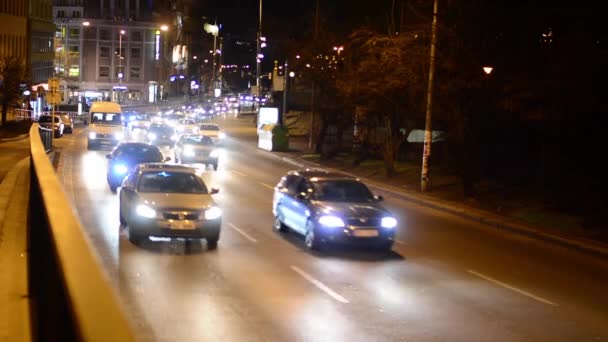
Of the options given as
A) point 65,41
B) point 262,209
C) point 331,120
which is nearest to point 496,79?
point 262,209

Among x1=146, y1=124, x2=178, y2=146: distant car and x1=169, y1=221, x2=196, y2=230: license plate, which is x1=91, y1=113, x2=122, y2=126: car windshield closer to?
x1=146, y1=124, x2=178, y2=146: distant car

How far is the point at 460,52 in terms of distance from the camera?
32031mm

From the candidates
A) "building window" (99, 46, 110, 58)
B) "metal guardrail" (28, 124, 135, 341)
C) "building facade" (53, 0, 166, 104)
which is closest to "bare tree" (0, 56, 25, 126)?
"building facade" (53, 0, 166, 104)

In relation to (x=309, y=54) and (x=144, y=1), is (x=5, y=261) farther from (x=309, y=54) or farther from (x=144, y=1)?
(x=144, y=1)

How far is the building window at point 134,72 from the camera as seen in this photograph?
12331 centimetres

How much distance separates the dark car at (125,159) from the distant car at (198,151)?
10.3 m

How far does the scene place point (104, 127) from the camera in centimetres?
5034

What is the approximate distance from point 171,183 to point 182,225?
1.99m

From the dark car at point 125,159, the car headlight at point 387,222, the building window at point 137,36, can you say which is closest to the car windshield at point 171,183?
the car headlight at point 387,222

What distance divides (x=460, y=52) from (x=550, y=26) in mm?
3566

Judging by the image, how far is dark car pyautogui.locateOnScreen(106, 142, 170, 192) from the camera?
29094 millimetres

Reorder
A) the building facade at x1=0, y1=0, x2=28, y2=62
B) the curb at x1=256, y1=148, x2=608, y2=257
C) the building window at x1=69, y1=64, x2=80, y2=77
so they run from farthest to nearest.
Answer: the building window at x1=69, y1=64, x2=80, y2=77 < the building facade at x1=0, y1=0, x2=28, y2=62 < the curb at x1=256, y1=148, x2=608, y2=257

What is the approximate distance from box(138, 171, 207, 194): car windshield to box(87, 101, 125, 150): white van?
31.1m

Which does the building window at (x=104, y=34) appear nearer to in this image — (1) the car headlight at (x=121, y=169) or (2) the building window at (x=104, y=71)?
(2) the building window at (x=104, y=71)
